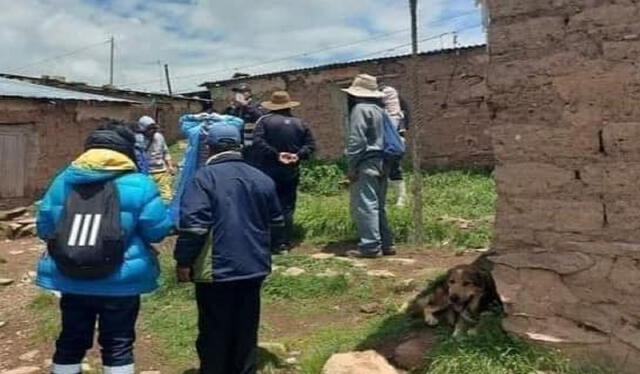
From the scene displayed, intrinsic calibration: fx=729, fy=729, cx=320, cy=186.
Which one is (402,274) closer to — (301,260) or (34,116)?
(301,260)

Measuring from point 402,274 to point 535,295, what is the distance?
2.36 meters

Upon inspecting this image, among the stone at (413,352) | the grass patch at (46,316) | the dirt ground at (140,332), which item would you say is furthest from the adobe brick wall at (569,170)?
the grass patch at (46,316)

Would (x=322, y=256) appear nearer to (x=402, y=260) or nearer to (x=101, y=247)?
(x=402, y=260)

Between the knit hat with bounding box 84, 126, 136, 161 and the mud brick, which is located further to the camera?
the knit hat with bounding box 84, 126, 136, 161

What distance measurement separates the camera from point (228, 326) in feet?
12.6

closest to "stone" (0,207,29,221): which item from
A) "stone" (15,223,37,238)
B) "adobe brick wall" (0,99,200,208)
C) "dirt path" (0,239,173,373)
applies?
"adobe brick wall" (0,99,200,208)

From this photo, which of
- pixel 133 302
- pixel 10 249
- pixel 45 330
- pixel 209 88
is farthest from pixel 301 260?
pixel 209 88

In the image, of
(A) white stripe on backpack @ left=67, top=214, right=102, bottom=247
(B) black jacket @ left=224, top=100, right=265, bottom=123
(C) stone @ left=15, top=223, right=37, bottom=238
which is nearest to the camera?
(A) white stripe on backpack @ left=67, top=214, right=102, bottom=247

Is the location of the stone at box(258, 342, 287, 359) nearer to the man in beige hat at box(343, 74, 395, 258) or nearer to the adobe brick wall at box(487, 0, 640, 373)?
the adobe brick wall at box(487, 0, 640, 373)

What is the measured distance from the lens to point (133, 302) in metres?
3.61

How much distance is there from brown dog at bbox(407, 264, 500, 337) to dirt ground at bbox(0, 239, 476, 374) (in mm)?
857

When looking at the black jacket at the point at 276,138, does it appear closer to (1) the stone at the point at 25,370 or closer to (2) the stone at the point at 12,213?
(1) the stone at the point at 25,370

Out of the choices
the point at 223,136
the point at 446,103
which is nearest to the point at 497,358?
the point at 223,136

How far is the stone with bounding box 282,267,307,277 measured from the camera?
19.6ft
